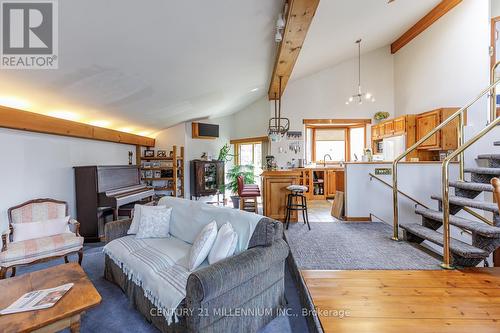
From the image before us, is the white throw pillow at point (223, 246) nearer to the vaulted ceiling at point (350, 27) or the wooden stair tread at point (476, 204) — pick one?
the wooden stair tread at point (476, 204)

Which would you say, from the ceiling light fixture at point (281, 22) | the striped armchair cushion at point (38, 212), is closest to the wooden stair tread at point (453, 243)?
the ceiling light fixture at point (281, 22)

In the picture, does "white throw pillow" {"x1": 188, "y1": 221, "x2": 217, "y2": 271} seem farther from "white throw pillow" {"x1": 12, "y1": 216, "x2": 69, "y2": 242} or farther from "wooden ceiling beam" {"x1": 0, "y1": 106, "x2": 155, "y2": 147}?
"wooden ceiling beam" {"x1": 0, "y1": 106, "x2": 155, "y2": 147}

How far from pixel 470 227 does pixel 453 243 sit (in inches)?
9.2

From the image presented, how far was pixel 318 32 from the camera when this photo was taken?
4.14m

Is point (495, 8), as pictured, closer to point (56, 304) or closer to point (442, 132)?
point (442, 132)

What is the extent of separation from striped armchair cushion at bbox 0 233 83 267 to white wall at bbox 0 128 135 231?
0.56 metres

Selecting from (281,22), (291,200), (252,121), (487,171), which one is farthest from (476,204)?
(252,121)

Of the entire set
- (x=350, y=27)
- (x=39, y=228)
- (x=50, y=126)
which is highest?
(x=350, y=27)

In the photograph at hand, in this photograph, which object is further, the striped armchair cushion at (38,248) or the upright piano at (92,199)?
the upright piano at (92,199)

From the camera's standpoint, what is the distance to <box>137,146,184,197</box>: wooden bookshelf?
557 cm

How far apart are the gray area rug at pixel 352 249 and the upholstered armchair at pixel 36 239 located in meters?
2.87

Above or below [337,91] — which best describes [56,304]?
below

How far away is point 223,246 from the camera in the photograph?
1.90m

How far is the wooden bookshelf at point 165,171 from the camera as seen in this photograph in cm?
557
